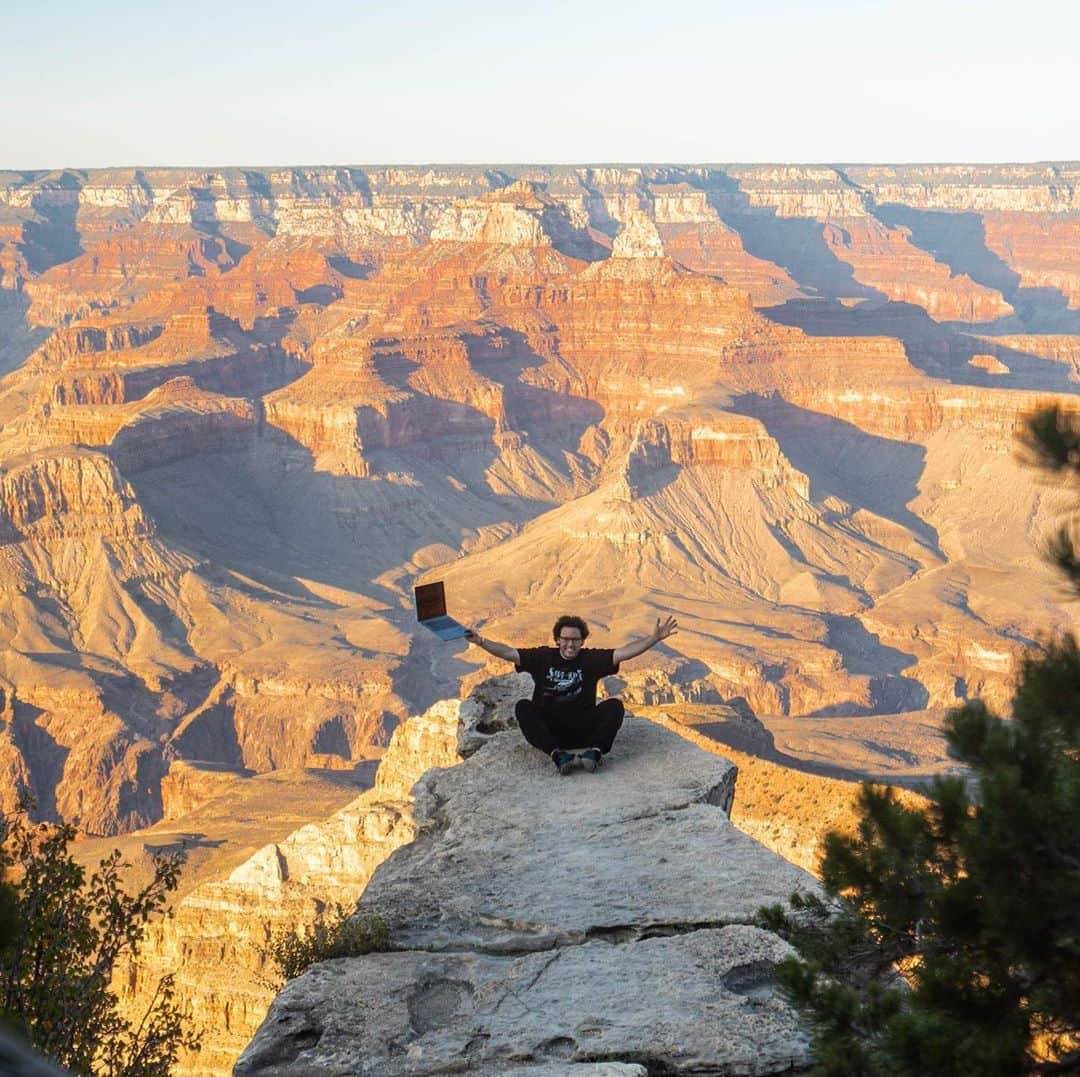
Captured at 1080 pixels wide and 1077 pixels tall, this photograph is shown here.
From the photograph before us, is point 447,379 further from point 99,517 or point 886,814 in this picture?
Result: point 886,814

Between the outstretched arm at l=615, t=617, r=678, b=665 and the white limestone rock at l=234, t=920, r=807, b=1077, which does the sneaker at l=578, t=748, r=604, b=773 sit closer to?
the outstretched arm at l=615, t=617, r=678, b=665

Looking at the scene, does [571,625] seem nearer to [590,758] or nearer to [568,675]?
[568,675]

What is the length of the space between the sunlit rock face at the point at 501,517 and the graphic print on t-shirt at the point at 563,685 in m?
43.4

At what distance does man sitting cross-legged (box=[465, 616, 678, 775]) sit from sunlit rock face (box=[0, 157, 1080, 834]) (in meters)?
43.2

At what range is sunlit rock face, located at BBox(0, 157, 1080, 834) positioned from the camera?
9244cm

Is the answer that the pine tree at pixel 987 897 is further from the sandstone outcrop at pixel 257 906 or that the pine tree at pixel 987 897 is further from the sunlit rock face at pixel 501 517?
the sunlit rock face at pixel 501 517

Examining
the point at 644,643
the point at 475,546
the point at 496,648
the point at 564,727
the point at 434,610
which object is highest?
the point at 434,610

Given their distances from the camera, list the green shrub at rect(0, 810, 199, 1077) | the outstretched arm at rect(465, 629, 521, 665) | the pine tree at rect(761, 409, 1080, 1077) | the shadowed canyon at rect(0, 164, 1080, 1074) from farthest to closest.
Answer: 1. the shadowed canyon at rect(0, 164, 1080, 1074)
2. the outstretched arm at rect(465, 629, 521, 665)
3. the green shrub at rect(0, 810, 199, 1077)
4. the pine tree at rect(761, 409, 1080, 1077)

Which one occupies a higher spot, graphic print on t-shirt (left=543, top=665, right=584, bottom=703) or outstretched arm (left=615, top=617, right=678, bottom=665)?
outstretched arm (left=615, top=617, right=678, bottom=665)

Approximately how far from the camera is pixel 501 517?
480 ft

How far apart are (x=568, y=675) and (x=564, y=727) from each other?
2.06 ft

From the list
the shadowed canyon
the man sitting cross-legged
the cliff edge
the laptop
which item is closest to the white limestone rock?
the cliff edge

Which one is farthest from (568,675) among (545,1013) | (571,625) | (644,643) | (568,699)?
(545,1013)

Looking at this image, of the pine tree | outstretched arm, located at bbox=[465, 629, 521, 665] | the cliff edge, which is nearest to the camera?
the pine tree
